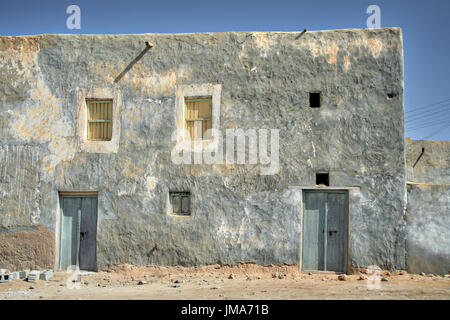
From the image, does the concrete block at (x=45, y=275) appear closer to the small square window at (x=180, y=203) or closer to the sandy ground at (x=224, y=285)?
the sandy ground at (x=224, y=285)

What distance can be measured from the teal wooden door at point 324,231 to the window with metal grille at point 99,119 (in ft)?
16.0

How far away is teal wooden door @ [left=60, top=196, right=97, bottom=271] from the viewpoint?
10.2 meters

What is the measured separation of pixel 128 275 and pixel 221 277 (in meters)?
2.10

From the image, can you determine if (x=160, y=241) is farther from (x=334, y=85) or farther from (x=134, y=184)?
(x=334, y=85)

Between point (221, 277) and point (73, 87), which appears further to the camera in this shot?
point (73, 87)

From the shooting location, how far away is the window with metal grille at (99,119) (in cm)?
1038

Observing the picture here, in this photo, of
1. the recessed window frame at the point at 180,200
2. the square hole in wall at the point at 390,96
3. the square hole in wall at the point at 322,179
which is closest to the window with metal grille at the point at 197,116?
the recessed window frame at the point at 180,200

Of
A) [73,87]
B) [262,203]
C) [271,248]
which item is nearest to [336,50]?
[262,203]

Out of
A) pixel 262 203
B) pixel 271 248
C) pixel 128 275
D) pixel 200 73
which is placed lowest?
pixel 128 275

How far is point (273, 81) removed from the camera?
9.82 m

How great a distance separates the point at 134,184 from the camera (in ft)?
32.9

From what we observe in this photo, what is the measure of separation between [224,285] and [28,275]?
4.58 metres

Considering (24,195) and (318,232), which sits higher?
(24,195)

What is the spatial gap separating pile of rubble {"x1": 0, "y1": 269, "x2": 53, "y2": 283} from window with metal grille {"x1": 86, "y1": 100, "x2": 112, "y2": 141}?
3231 millimetres
